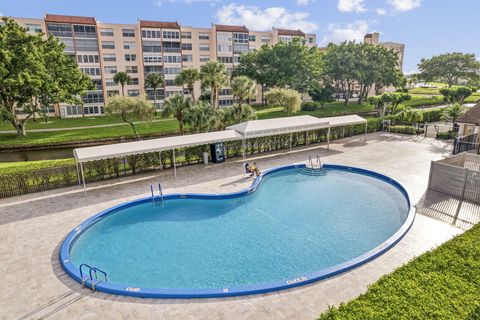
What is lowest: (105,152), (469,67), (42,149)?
(42,149)

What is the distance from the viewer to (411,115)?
3706 cm

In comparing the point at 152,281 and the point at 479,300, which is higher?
the point at 479,300

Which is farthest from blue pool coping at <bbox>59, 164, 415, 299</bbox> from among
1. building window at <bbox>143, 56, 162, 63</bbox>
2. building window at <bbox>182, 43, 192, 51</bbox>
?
building window at <bbox>182, 43, 192, 51</bbox>

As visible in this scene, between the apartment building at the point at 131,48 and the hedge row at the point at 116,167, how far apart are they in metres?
38.2

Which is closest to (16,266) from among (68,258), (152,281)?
(68,258)

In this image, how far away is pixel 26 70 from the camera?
37.1m

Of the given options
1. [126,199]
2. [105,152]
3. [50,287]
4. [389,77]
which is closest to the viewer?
[50,287]

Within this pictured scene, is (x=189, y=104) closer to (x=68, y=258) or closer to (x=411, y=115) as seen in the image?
(x=68, y=258)

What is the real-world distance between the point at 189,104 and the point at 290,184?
12.9 meters

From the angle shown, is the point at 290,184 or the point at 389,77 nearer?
the point at 290,184

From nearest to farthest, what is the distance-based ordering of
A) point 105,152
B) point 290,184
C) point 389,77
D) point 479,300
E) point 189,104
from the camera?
point 479,300 < point 105,152 < point 290,184 < point 189,104 < point 389,77

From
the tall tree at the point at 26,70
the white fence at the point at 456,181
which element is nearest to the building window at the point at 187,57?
the tall tree at the point at 26,70

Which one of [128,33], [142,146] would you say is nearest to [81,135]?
[142,146]

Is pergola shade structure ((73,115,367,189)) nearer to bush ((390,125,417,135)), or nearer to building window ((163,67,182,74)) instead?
bush ((390,125,417,135))
